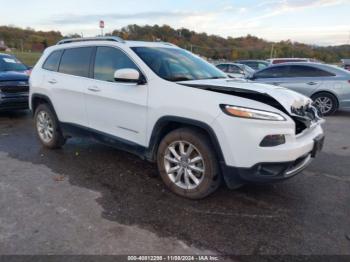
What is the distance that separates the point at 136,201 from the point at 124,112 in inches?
45.3

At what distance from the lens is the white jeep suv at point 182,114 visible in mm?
3105

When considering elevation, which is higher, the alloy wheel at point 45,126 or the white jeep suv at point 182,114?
the white jeep suv at point 182,114

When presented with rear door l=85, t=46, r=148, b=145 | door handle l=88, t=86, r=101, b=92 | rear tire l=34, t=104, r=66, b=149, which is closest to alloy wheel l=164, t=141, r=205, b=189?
rear door l=85, t=46, r=148, b=145

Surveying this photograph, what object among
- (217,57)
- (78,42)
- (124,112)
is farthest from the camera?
(217,57)

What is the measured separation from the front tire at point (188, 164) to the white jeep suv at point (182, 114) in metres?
0.01

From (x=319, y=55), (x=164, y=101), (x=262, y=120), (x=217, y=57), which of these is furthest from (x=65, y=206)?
(x=319, y=55)

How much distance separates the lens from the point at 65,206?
3.50 metres

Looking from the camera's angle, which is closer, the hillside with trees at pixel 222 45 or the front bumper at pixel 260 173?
the front bumper at pixel 260 173

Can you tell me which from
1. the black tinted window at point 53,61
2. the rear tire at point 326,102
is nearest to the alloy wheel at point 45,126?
the black tinted window at point 53,61

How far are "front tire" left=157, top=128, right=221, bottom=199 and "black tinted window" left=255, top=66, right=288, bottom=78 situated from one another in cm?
753

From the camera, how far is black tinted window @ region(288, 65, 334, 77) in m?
9.42

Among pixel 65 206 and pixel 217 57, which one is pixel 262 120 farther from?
pixel 217 57

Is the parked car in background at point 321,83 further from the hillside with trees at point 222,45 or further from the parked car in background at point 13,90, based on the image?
Result: the hillside with trees at point 222,45

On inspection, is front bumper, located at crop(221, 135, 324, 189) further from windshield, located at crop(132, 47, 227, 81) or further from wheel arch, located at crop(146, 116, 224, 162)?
windshield, located at crop(132, 47, 227, 81)
